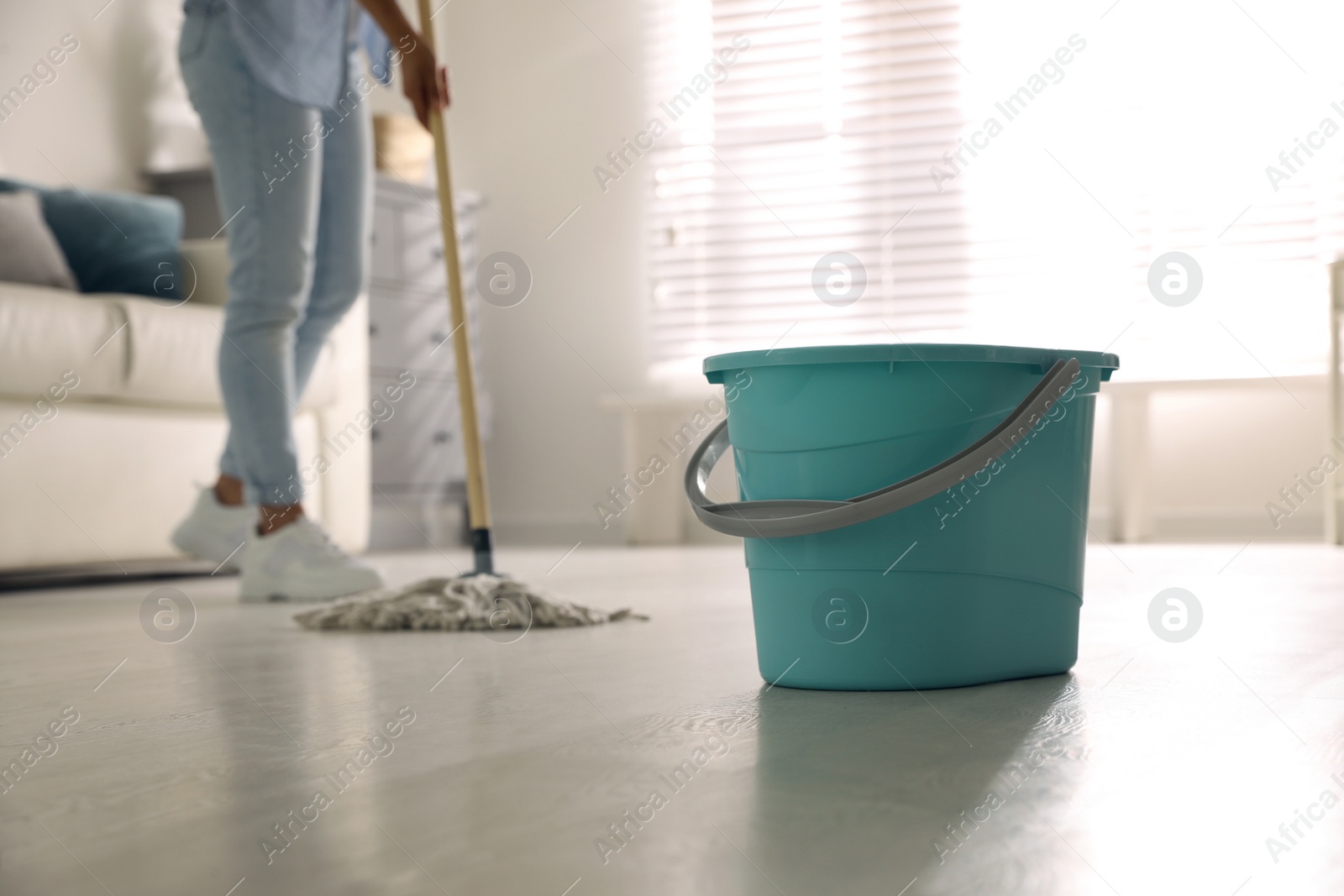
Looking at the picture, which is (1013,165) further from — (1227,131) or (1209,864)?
(1209,864)

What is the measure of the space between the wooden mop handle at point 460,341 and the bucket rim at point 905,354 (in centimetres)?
71

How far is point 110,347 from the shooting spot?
2.03m

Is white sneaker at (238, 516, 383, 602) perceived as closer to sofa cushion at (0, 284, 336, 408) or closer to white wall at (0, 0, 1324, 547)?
sofa cushion at (0, 284, 336, 408)

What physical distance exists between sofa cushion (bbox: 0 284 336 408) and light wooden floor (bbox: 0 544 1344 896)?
952 mm

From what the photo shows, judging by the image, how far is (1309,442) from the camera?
3084 millimetres

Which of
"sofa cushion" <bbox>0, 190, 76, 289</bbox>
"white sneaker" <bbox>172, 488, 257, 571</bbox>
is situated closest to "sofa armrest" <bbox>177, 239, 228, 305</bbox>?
"sofa cushion" <bbox>0, 190, 76, 289</bbox>

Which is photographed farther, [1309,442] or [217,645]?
[1309,442]

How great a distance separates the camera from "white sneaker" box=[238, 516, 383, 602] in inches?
62.5

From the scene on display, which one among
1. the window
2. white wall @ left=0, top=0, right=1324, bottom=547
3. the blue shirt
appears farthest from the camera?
white wall @ left=0, top=0, right=1324, bottom=547

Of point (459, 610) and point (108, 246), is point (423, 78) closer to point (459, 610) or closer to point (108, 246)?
point (459, 610)

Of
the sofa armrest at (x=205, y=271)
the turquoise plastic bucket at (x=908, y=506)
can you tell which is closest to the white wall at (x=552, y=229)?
the sofa armrest at (x=205, y=271)

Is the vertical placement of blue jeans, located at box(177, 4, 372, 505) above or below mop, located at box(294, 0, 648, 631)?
above

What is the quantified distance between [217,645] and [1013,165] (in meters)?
2.77

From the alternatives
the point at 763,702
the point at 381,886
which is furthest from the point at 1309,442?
the point at 381,886
